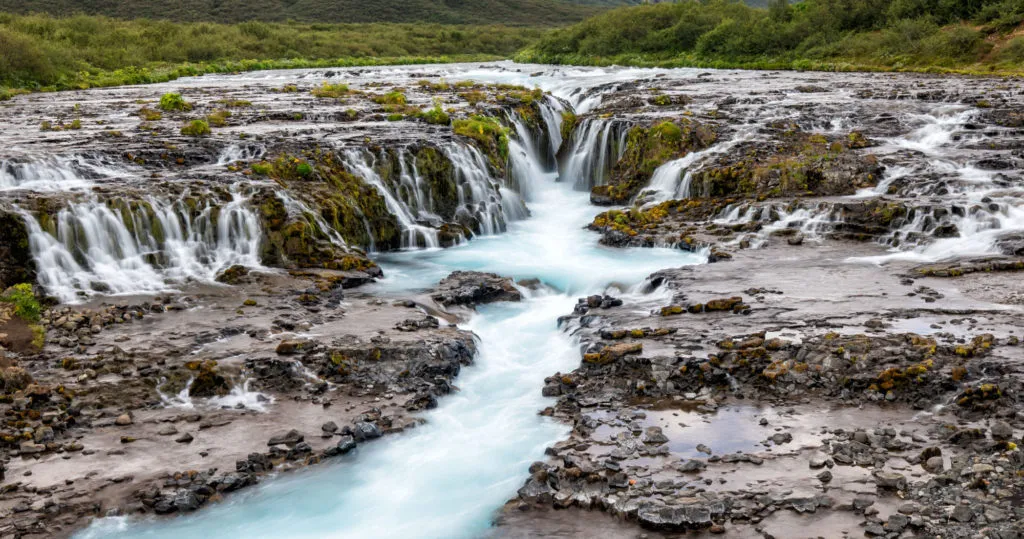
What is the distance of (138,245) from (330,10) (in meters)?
133

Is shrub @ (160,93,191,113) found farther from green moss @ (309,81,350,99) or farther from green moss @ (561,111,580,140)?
green moss @ (561,111,580,140)

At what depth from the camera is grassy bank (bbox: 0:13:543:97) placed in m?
42.3

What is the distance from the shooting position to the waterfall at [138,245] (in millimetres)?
16094

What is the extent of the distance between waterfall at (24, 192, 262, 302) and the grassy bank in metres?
24.5

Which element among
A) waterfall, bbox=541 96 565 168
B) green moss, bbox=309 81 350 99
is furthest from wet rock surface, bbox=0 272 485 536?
green moss, bbox=309 81 350 99

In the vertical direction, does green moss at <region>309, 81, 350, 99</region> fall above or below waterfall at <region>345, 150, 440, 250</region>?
above

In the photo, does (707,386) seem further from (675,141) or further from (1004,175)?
(675,141)

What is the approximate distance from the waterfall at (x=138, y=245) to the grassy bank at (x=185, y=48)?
80.2 ft

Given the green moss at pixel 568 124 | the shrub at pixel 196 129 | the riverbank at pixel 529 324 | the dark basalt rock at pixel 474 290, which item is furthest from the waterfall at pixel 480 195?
the shrub at pixel 196 129

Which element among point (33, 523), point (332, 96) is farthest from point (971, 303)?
point (332, 96)

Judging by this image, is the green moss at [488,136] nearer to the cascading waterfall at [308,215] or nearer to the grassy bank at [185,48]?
the cascading waterfall at [308,215]

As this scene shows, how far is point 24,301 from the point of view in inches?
555

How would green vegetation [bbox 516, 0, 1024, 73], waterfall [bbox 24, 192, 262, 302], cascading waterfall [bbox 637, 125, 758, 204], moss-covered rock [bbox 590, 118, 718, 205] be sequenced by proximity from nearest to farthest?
waterfall [bbox 24, 192, 262, 302], cascading waterfall [bbox 637, 125, 758, 204], moss-covered rock [bbox 590, 118, 718, 205], green vegetation [bbox 516, 0, 1024, 73]

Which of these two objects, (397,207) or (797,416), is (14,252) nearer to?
(397,207)
